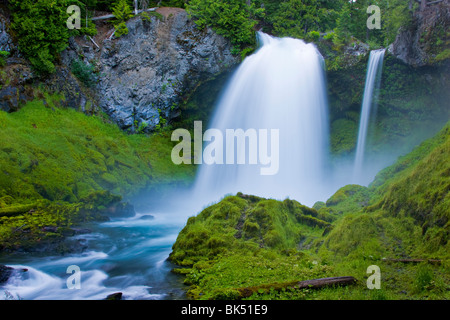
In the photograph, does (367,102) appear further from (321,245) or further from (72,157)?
(72,157)

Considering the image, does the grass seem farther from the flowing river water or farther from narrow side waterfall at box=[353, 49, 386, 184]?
narrow side waterfall at box=[353, 49, 386, 184]

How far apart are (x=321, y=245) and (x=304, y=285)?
3.28 meters

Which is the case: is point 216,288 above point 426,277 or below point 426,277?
below

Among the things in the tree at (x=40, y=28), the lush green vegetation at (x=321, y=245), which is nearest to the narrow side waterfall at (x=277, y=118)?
the lush green vegetation at (x=321, y=245)

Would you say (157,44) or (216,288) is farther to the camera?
(157,44)

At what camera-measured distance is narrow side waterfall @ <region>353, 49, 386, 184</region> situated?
2002 centimetres

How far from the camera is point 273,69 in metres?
22.3

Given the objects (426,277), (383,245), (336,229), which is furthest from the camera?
(336,229)

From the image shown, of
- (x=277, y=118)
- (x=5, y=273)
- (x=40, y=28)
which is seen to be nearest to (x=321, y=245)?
(x=5, y=273)

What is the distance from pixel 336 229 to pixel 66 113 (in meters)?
17.1

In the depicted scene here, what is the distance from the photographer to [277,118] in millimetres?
21984

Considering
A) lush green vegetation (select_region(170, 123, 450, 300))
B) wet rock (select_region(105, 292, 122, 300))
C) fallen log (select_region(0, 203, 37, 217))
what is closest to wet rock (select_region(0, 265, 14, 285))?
wet rock (select_region(105, 292, 122, 300))
